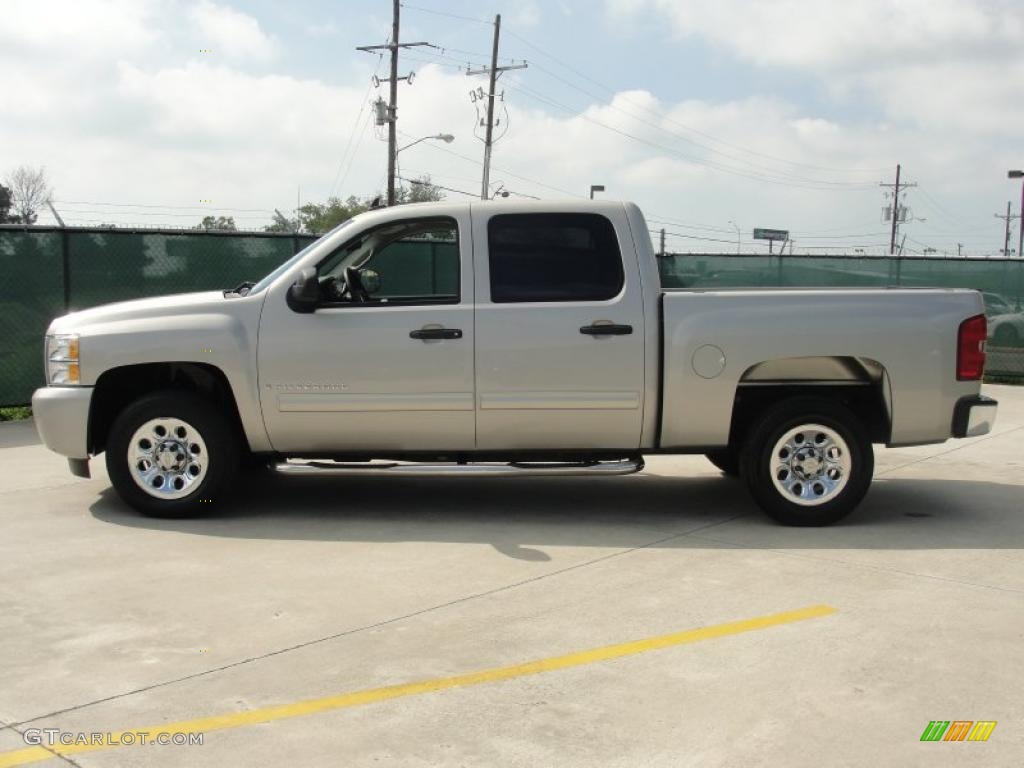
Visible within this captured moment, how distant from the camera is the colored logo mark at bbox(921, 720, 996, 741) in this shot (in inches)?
147

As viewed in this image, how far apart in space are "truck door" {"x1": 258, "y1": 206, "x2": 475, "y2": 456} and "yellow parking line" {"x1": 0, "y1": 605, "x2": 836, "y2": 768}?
2463 millimetres

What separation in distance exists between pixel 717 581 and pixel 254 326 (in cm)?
329

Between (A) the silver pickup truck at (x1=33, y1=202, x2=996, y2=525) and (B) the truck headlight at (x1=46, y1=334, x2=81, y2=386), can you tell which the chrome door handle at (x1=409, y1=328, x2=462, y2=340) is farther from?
(B) the truck headlight at (x1=46, y1=334, x2=81, y2=386)

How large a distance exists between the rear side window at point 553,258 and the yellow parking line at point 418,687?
Result: 2.54 m

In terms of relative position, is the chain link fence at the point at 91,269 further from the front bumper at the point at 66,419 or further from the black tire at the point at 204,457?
the black tire at the point at 204,457

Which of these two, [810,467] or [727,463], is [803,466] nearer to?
[810,467]

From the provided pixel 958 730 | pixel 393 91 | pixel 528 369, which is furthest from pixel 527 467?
pixel 393 91

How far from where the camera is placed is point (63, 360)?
691 cm

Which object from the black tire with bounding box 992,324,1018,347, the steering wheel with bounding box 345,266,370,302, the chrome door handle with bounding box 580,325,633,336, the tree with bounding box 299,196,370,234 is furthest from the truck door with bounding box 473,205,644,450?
the tree with bounding box 299,196,370,234

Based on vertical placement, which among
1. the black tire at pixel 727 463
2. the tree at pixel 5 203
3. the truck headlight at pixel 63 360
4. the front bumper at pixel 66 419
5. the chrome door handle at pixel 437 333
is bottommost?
the black tire at pixel 727 463

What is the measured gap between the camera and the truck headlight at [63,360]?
6.86 meters

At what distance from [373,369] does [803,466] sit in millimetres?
2829

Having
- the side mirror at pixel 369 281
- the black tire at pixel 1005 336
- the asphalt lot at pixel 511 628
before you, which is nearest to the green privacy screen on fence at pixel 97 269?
the asphalt lot at pixel 511 628

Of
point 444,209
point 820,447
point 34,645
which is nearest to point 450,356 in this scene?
point 444,209
